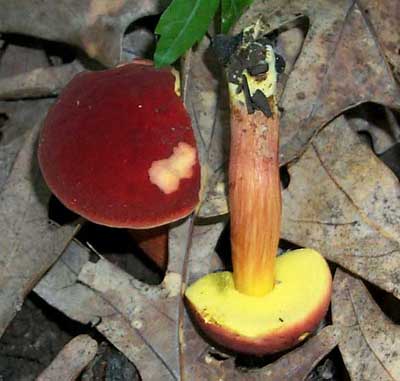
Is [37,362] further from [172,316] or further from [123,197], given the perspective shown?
[123,197]

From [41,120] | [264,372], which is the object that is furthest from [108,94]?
[264,372]

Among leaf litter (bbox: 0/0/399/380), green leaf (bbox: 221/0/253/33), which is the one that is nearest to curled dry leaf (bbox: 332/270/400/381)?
leaf litter (bbox: 0/0/399/380)

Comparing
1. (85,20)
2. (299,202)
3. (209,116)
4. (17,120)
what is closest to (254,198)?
(299,202)

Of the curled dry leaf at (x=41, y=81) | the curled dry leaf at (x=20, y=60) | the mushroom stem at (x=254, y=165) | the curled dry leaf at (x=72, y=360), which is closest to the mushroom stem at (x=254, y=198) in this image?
the mushroom stem at (x=254, y=165)

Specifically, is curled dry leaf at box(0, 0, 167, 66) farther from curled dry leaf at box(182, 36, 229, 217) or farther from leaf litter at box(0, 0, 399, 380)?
curled dry leaf at box(182, 36, 229, 217)

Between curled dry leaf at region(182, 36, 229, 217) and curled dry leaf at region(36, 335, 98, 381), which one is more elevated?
curled dry leaf at region(182, 36, 229, 217)

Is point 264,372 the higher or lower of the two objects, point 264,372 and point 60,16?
the lower
